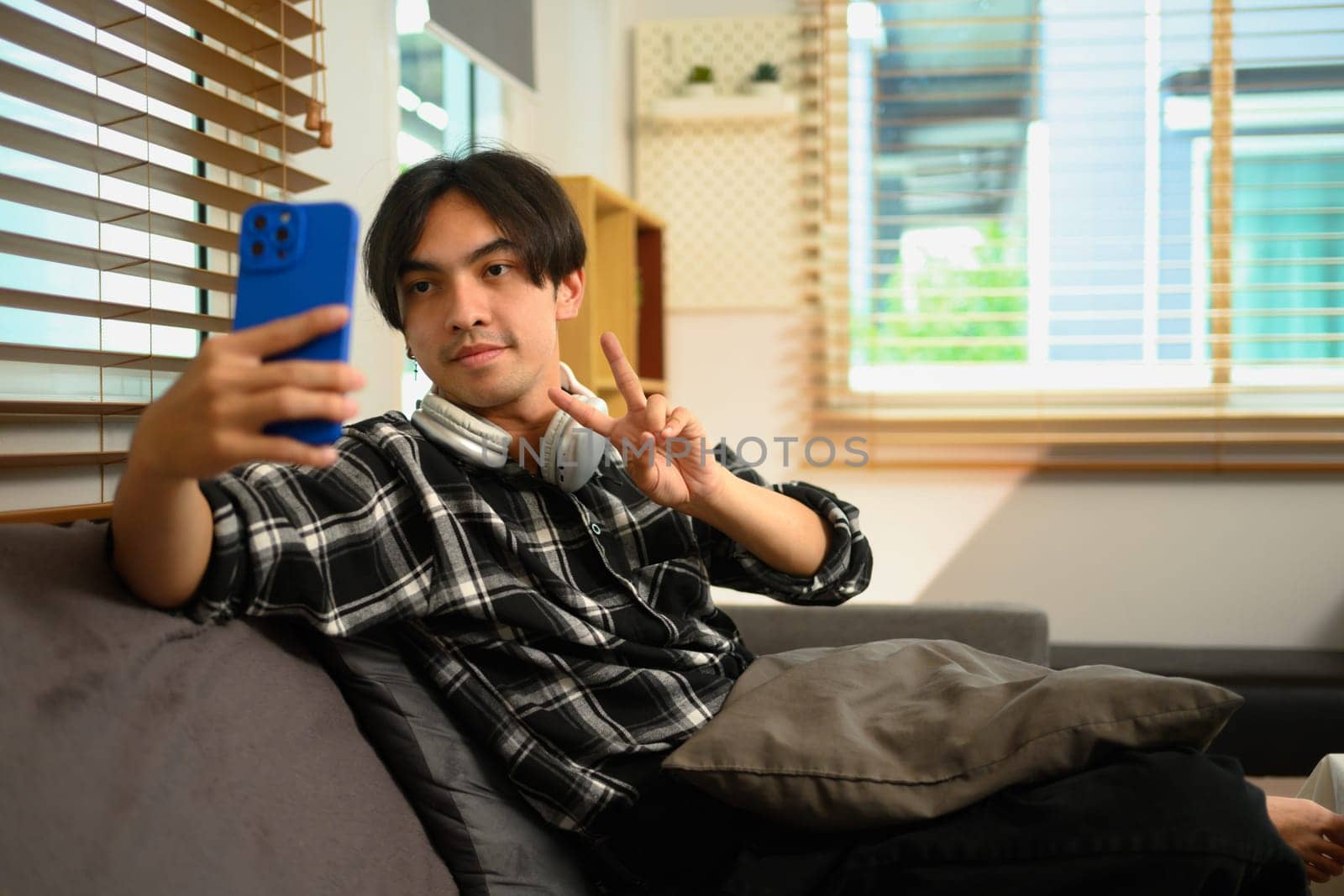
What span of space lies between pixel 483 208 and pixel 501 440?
29 cm

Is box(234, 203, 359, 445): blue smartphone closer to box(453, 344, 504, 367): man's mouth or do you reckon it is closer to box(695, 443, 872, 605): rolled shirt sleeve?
box(453, 344, 504, 367): man's mouth

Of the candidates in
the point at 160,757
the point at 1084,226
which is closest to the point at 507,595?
the point at 160,757

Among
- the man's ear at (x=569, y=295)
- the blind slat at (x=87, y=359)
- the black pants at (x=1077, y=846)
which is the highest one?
the man's ear at (x=569, y=295)

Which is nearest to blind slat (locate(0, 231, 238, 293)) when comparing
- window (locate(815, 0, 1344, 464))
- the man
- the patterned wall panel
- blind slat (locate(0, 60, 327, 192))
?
blind slat (locate(0, 60, 327, 192))

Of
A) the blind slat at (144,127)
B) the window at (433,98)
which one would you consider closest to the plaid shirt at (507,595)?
the blind slat at (144,127)

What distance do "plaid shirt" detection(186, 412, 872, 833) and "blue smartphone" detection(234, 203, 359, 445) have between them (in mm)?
222

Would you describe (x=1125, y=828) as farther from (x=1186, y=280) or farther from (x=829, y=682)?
(x=1186, y=280)

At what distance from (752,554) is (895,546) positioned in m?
1.97

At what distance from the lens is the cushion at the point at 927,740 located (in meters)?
0.98

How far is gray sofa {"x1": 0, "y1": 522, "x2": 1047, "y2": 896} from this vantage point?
75 centimetres

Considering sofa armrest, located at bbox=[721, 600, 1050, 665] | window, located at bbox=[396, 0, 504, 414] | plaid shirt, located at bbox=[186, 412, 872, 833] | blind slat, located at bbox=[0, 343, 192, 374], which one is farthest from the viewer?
window, located at bbox=[396, 0, 504, 414]

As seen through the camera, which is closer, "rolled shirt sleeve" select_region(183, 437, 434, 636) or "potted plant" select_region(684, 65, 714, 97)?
"rolled shirt sleeve" select_region(183, 437, 434, 636)

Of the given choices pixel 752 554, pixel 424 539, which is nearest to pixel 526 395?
pixel 424 539

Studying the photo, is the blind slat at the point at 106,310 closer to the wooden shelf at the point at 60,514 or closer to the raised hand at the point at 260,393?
the wooden shelf at the point at 60,514
